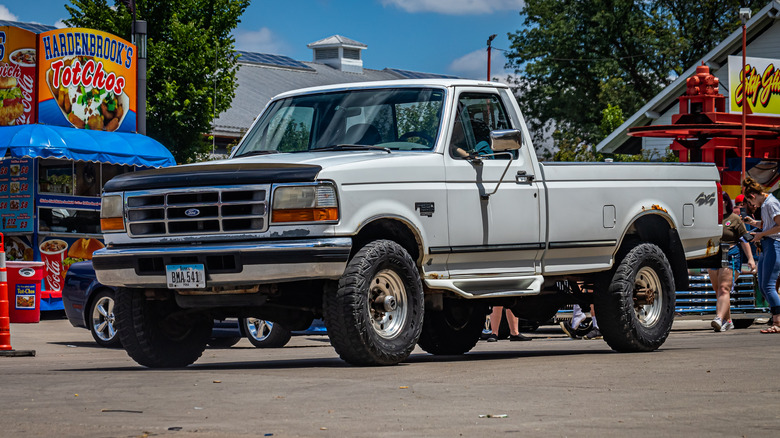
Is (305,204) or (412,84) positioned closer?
(305,204)

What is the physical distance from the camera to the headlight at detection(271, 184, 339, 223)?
8.73m

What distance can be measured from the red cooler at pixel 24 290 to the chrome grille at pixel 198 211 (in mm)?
9663

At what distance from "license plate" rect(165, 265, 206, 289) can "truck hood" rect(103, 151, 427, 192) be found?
0.60 m

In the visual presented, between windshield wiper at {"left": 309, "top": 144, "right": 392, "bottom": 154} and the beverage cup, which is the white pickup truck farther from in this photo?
the beverage cup

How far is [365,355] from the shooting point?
8.95 metres

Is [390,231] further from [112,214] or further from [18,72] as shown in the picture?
[18,72]

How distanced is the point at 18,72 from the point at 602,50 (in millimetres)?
36856

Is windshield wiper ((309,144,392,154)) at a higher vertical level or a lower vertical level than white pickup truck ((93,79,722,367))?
higher

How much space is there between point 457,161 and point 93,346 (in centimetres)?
739

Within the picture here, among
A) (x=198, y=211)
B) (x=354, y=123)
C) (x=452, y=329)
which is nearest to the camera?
(x=198, y=211)

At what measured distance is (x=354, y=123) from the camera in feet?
33.6

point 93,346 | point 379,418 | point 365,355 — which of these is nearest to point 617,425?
point 379,418

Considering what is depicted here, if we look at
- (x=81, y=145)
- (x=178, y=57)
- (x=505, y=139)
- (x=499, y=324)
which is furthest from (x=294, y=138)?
(x=178, y=57)

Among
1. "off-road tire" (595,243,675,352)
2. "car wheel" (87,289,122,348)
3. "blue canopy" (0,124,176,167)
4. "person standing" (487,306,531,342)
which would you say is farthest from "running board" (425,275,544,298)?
"blue canopy" (0,124,176,167)
